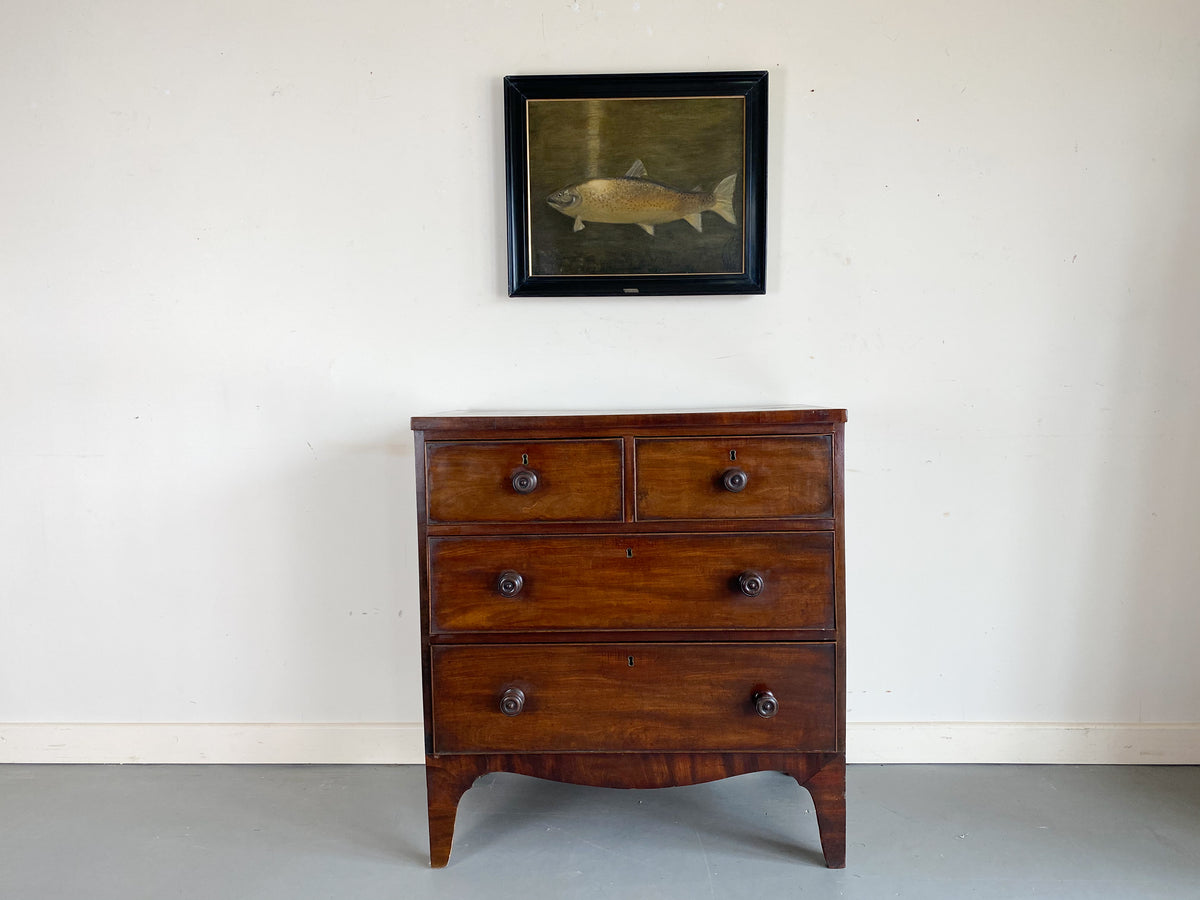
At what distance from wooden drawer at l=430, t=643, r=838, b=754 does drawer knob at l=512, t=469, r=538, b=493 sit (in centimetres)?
36

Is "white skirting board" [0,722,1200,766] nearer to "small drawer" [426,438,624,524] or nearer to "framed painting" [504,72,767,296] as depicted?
"small drawer" [426,438,624,524]

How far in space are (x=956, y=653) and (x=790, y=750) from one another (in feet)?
2.56

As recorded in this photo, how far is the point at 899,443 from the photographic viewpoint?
229 cm

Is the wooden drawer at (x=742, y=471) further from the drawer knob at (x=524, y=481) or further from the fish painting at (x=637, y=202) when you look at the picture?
the fish painting at (x=637, y=202)

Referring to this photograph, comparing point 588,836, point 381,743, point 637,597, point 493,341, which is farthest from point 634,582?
point 381,743

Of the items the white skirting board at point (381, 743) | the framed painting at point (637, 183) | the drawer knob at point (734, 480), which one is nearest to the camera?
the drawer knob at point (734, 480)

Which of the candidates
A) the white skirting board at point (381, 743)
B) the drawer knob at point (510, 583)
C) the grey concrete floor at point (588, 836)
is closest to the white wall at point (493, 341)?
the white skirting board at point (381, 743)

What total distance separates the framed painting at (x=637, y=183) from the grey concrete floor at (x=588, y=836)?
1.37 m

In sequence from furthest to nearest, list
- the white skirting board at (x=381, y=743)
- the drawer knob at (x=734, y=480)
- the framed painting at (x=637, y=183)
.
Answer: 1. the white skirting board at (x=381, y=743)
2. the framed painting at (x=637, y=183)
3. the drawer knob at (x=734, y=480)

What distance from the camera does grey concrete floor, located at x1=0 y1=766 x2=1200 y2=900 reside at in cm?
180

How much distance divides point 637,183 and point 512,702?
1.39 m

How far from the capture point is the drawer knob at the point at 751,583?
5.82 ft

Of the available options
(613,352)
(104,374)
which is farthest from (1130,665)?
(104,374)

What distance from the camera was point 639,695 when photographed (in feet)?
6.01
